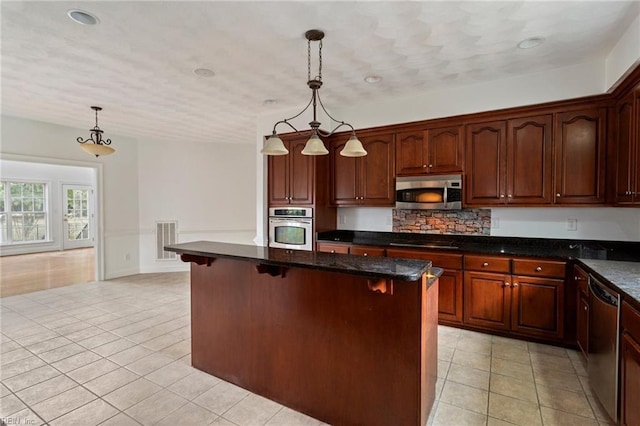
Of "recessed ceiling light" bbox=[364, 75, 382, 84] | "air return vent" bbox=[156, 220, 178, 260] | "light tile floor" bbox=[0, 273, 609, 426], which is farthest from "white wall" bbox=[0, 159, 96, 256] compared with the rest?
"recessed ceiling light" bbox=[364, 75, 382, 84]

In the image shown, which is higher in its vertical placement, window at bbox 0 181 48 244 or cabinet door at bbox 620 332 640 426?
window at bbox 0 181 48 244

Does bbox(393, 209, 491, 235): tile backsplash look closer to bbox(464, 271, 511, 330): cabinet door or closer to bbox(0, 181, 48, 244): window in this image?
bbox(464, 271, 511, 330): cabinet door

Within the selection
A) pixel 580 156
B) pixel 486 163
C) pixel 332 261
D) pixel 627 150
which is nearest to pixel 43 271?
pixel 332 261

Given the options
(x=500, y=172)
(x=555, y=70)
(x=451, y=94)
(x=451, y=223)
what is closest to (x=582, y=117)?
(x=555, y=70)

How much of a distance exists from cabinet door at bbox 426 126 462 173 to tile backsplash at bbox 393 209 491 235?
2.01ft

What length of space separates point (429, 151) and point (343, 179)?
1.19 m

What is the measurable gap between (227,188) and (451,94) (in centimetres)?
479

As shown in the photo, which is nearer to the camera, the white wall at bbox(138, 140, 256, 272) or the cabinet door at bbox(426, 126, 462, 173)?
the cabinet door at bbox(426, 126, 462, 173)

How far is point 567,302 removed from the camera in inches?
114

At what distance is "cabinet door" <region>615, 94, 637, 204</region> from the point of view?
2.62 metres

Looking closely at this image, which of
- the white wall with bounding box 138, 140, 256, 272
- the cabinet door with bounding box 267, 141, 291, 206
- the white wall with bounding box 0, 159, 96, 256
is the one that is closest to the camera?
the cabinet door with bounding box 267, 141, 291, 206

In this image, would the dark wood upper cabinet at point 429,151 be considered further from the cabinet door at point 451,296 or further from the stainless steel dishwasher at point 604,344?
the stainless steel dishwasher at point 604,344

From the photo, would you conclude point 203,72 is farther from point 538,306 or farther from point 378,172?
point 538,306

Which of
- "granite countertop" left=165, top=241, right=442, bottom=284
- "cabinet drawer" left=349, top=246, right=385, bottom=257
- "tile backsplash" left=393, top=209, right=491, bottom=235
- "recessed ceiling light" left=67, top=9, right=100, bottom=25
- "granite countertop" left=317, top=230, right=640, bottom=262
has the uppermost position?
"recessed ceiling light" left=67, top=9, right=100, bottom=25
